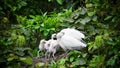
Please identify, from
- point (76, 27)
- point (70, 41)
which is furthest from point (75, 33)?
point (76, 27)

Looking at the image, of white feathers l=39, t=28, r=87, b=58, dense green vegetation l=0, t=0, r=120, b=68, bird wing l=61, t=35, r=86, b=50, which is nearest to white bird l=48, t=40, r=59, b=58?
white feathers l=39, t=28, r=87, b=58

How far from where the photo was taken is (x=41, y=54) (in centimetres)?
576

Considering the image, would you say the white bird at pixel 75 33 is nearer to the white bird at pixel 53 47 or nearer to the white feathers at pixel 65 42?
the white feathers at pixel 65 42

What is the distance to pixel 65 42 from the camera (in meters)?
5.36

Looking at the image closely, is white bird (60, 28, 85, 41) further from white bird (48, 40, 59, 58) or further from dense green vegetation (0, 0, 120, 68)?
white bird (48, 40, 59, 58)

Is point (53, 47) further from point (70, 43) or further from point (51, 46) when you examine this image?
point (70, 43)

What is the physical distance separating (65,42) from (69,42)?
6 cm

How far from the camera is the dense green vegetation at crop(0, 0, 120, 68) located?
462 centimetres

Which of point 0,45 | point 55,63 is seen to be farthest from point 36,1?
point 0,45

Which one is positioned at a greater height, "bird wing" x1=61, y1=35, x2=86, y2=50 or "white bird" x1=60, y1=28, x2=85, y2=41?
"white bird" x1=60, y1=28, x2=85, y2=41

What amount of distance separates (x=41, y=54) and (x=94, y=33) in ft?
2.67

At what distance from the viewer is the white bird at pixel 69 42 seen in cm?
532

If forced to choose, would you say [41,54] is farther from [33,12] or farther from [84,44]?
[33,12]

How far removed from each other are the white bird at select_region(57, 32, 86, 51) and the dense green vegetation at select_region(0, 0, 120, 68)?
8 centimetres
